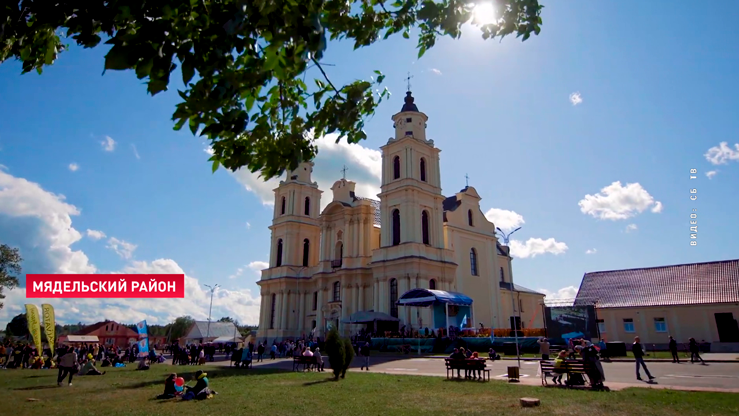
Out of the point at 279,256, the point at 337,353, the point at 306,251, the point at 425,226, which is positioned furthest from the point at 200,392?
the point at 306,251

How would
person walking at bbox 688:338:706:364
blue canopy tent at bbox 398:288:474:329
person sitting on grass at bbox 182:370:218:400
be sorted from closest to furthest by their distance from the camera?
person sitting on grass at bbox 182:370:218:400 < person walking at bbox 688:338:706:364 < blue canopy tent at bbox 398:288:474:329

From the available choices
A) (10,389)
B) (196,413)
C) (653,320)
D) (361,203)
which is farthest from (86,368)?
(653,320)

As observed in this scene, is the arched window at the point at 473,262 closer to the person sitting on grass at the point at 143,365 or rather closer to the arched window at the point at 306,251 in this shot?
the arched window at the point at 306,251

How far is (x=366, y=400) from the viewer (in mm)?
11875

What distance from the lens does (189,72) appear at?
12.5 feet

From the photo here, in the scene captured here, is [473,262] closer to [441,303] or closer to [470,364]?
[441,303]

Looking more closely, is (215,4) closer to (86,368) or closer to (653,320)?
(86,368)

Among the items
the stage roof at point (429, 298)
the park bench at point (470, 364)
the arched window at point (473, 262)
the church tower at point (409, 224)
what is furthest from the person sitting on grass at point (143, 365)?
the arched window at point (473, 262)

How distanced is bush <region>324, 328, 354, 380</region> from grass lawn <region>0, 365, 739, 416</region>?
88cm

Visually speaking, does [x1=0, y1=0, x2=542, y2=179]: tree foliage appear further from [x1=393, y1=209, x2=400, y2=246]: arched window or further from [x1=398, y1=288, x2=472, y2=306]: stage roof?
[x1=393, y1=209, x2=400, y2=246]: arched window

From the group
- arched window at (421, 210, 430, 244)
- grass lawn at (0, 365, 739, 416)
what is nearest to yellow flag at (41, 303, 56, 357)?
grass lawn at (0, 365, 739, 416)

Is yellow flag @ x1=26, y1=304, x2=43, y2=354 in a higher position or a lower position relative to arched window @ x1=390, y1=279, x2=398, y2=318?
lower

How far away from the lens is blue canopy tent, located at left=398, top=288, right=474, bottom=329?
32.9 m

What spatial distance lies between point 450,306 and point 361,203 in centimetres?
1594
